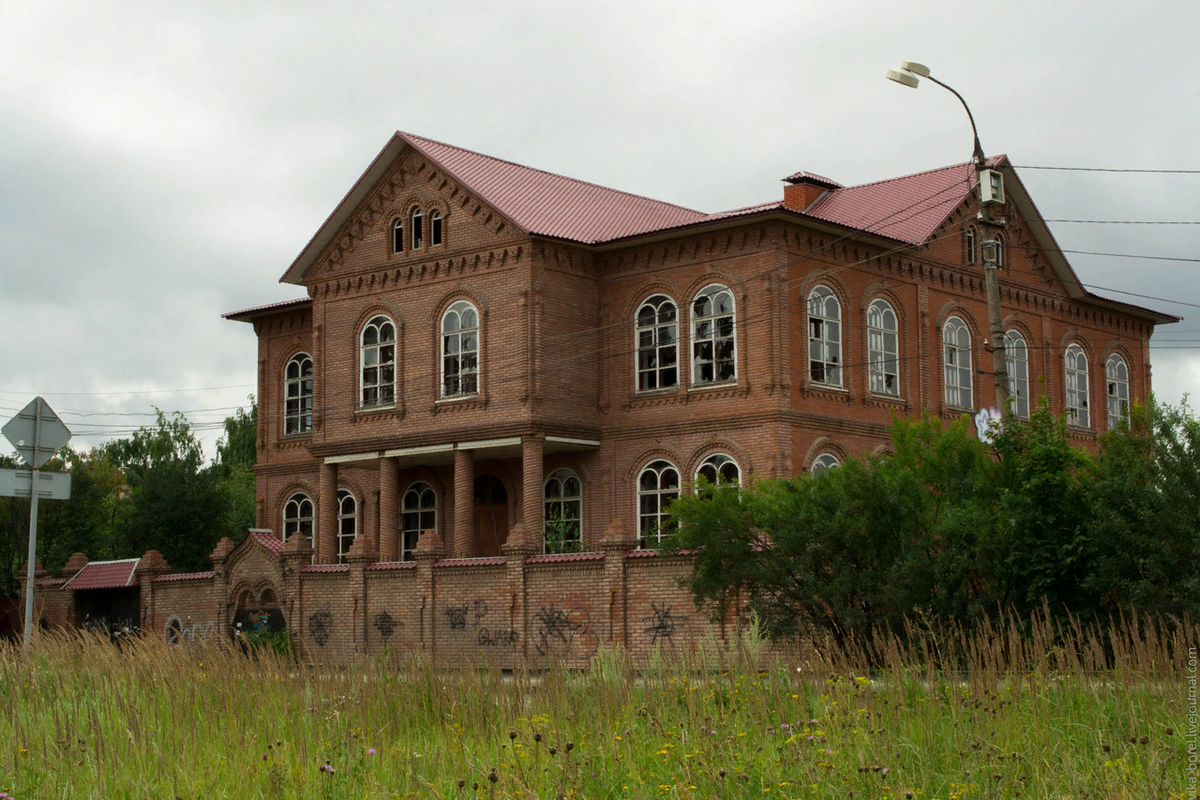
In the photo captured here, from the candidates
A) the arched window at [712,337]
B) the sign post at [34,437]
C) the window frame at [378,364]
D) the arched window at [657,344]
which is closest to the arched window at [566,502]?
the arched window at [657,344]

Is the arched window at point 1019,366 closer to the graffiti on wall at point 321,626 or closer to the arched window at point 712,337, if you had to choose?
the arched window at point 712,337

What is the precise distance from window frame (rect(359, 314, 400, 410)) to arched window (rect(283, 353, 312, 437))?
17.9ft

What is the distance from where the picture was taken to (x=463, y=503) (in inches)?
1249

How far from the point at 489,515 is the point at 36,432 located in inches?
711

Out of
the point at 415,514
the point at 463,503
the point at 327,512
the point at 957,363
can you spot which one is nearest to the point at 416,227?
the point at 463,503

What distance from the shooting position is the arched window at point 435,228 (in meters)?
33.6

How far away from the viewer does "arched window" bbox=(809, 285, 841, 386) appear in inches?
1219

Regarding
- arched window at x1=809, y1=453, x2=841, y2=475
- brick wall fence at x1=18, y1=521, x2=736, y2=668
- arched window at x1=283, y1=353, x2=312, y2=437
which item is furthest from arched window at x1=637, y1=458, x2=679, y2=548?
arched window at x1=283, y1=353, x2=312, y2=437

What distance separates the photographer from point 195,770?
9.75 metres

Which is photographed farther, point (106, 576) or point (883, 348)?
point (106, 576)

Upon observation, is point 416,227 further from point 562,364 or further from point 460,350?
point 562,364

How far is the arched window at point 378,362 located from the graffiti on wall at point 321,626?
6079mm

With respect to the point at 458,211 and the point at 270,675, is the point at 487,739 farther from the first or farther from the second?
the point at 458,211

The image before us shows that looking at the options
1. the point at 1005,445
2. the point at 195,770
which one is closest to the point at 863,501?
the point at 1005,445
